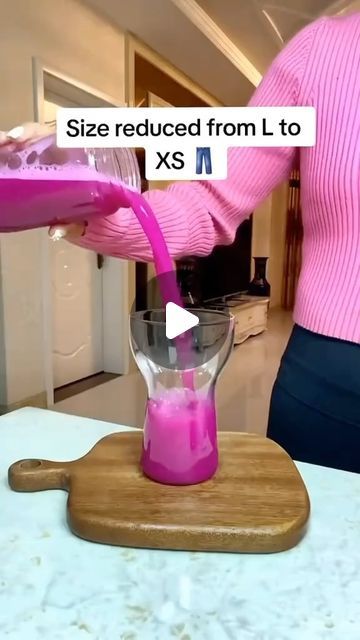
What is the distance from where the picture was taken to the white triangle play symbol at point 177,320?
Result: 439 millimetres

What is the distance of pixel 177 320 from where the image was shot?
440mm

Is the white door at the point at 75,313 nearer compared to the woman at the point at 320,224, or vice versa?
the woman at the point at 320,224

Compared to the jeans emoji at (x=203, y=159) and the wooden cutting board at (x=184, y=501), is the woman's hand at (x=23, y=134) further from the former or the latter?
the wooden cutting board at (x=184, y=501)

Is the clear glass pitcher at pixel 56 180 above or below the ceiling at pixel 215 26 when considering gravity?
below

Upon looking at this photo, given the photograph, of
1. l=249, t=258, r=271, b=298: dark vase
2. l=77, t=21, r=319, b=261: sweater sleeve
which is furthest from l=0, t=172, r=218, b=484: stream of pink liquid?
l=249, t=258, r=271, b=298: dark vase

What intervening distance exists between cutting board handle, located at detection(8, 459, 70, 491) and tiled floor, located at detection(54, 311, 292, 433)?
1494 millimetres

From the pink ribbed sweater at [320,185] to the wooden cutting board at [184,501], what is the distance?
224 millimetres

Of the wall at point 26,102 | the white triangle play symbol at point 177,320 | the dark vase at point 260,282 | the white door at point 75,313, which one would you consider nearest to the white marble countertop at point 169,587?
the white triangle play symbol at point 177,320

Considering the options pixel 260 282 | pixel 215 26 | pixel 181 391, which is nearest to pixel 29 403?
pixel 181 391

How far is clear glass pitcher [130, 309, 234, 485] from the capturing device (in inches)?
18.6

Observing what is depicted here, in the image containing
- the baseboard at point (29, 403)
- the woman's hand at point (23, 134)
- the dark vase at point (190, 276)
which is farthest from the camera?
the dark vase at point (190, 276)

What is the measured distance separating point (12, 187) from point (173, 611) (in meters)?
0.32

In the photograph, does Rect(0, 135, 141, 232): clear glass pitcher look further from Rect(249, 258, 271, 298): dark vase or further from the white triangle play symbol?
Rect(249, 258, 271, 298): dark vase

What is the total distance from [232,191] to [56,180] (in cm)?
32
